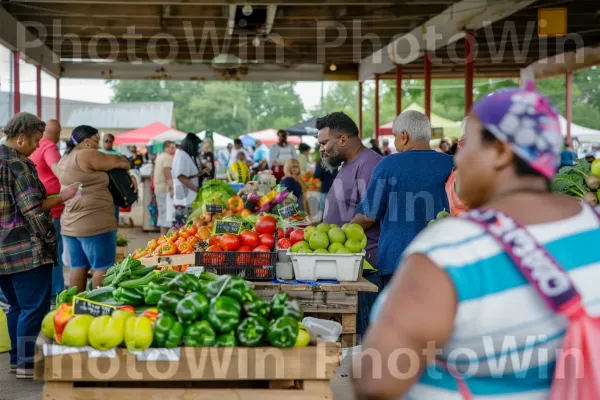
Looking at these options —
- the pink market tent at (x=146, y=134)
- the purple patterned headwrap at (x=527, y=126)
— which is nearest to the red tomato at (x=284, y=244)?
the purple patterned headwrap at (x=527, y=126)

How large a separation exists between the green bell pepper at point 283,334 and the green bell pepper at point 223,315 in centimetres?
15

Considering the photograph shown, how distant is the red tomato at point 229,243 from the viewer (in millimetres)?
4664

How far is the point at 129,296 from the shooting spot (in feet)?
11.6

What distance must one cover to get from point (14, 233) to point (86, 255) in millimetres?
1791

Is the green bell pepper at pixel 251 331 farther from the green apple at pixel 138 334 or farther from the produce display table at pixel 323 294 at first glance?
the produce display table at pixel 323 294

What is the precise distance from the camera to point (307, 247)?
4.48m

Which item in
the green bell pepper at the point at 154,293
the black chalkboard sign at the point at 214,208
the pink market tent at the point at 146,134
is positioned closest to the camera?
the green bell pepper at the point at 154,293

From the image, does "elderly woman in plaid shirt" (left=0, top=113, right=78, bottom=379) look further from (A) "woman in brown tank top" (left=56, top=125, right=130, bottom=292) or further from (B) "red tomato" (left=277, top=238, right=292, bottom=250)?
(B) "red tomato" (left=277, top=238, right=292, bottom=250)

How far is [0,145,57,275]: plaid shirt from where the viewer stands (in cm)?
517

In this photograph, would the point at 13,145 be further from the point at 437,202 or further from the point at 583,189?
the point at 583,189

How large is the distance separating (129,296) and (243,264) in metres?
1.04

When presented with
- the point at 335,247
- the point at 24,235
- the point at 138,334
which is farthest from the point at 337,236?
the point at 24,235

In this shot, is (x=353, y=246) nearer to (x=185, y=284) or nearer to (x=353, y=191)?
(x=353, y=191)

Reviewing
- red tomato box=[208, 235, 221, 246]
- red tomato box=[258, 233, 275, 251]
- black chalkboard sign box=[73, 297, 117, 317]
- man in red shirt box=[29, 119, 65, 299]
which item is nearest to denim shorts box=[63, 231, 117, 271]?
man in red shirt box=[29, 119, 65, 299]
